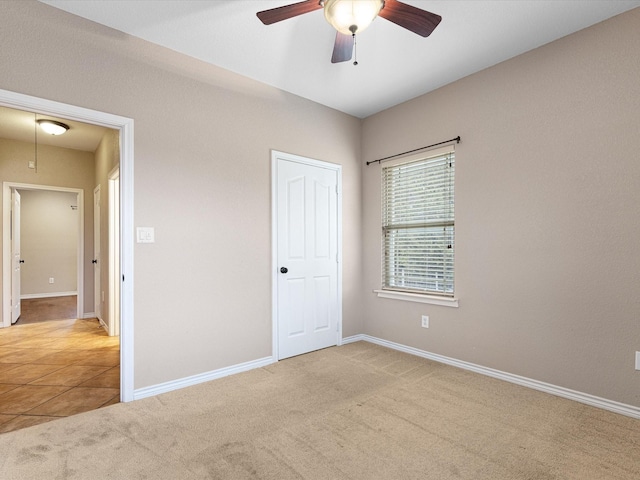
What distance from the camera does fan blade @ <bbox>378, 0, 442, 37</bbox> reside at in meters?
1.80

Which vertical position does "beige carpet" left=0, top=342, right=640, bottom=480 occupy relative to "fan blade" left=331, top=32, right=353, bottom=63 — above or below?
below

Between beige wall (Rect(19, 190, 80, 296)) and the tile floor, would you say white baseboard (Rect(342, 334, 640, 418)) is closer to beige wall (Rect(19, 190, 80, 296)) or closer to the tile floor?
the tile floor

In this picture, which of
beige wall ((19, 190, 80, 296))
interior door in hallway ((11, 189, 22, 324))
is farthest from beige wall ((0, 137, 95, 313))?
beige wall ((19, 190, 80, 296))

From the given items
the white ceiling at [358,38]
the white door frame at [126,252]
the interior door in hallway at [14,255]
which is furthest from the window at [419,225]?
the interior door in hallway at [14,255]

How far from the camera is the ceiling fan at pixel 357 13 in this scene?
1.77 meters

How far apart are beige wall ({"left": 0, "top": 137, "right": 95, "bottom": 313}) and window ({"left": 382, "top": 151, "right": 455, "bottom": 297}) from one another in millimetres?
4917

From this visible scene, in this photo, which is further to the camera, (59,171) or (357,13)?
(59,171)

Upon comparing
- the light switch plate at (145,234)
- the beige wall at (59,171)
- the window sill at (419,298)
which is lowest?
the window sill at (419,298)

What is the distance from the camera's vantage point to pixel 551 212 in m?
2.64

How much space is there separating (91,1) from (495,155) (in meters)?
3.24

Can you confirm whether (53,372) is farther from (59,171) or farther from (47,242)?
(47,242)

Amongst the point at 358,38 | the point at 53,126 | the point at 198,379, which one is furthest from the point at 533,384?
the point at 53,126

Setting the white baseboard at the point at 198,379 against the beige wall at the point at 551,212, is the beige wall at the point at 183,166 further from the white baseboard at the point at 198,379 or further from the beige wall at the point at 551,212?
the beige wall at the point at 551,212

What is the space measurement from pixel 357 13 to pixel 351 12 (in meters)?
0.03
